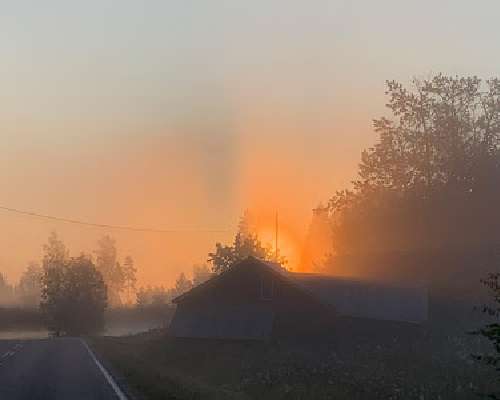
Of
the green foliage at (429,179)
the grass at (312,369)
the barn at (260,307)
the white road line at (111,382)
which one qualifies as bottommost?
the grass at (312,369)

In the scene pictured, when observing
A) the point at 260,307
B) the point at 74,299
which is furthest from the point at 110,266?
the point at 260,307

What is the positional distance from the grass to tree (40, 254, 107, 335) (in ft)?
163

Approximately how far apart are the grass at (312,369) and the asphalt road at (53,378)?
111cm

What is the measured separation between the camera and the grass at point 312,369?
22359 millimetres

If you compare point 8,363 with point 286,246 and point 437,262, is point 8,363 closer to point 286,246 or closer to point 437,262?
point 437,262

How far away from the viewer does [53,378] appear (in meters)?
23.7

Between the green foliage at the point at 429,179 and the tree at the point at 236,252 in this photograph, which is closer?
the green foliage at the point at 429,179

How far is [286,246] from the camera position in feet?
400

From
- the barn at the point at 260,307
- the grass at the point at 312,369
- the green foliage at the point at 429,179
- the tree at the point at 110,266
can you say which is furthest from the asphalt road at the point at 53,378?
the tree at the point at 110,266

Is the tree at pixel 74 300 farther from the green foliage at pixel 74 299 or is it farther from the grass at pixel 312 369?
the grass at pixel 312 369

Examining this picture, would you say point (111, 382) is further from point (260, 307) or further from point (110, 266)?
point (110, 266)

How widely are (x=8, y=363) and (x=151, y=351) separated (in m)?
11.4

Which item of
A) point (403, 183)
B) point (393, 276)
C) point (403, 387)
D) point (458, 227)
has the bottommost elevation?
point (403, 387)

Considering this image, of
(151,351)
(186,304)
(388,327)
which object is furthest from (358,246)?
(151,351)
